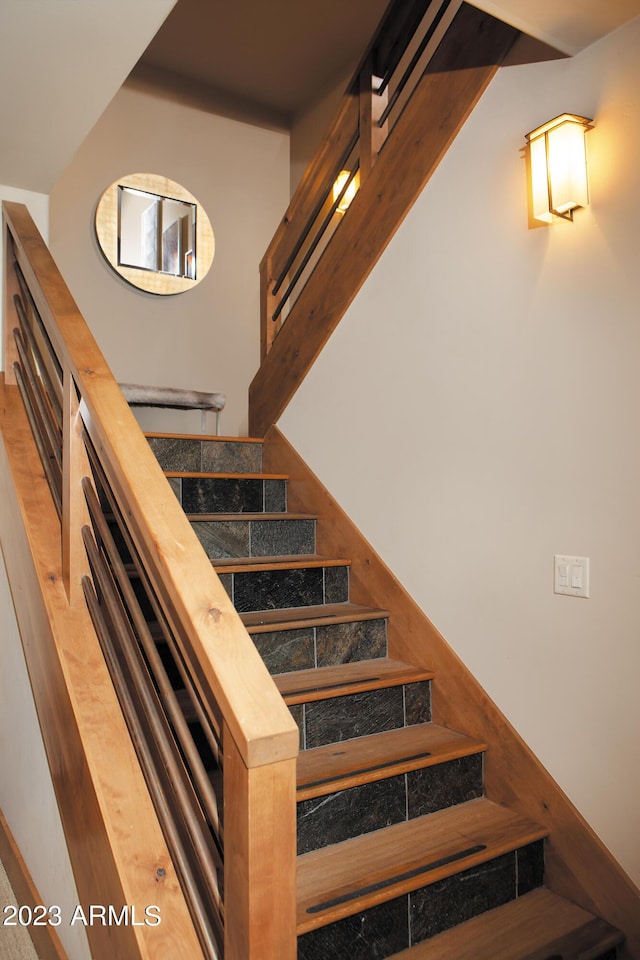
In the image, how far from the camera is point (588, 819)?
1.87m

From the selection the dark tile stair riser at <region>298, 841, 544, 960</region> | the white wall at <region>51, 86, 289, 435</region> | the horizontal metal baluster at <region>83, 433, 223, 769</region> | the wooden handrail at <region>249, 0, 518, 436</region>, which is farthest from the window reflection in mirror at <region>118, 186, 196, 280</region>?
the dark tile stair riser at <region>298, 841, 544, 960</region>

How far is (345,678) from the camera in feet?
7.36

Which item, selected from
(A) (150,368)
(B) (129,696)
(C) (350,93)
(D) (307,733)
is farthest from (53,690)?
(A) (150,368)

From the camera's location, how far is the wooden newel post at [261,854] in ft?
3.21

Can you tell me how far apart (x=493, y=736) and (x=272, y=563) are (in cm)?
93

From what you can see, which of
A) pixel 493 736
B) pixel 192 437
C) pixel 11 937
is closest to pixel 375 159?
pixel 192 437

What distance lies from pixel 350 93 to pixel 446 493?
1.72 m

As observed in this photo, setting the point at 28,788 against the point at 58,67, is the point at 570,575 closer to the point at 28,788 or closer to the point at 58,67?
the point at 28,788

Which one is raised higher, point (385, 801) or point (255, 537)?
point (255, 537)

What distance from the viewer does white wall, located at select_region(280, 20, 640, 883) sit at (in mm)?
1800

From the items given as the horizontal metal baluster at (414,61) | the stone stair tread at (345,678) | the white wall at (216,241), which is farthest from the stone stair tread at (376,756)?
the white wall at (216,241)

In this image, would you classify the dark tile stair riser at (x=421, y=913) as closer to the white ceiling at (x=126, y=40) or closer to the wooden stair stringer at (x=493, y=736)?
the wooden stair stringer at (x=493, y=736)

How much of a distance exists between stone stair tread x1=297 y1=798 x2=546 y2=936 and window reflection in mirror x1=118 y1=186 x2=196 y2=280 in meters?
3.62

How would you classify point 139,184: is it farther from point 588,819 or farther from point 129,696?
point 588,819
